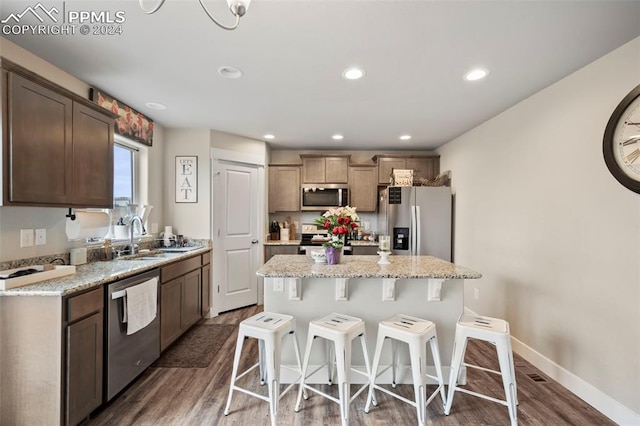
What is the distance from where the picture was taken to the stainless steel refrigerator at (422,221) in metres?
4.07

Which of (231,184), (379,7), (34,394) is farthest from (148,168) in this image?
(379,7)

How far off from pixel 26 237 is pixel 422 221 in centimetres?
407

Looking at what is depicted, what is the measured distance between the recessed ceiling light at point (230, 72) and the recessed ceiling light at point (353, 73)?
0.82 metres

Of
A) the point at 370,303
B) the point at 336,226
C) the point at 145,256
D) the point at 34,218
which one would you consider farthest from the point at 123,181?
the point at 370,303

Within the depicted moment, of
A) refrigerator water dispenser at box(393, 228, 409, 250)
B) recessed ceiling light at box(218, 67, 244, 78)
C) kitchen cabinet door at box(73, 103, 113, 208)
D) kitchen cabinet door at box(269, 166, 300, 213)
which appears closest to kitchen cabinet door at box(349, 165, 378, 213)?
refrigerator water dispenser at box(393, 228, 409, 250)

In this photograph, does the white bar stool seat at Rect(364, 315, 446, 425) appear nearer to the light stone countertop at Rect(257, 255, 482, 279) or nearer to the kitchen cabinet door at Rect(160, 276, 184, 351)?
the light stone countertop at Rect(257, 255, 482, 279)

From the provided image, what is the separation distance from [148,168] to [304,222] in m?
2.49

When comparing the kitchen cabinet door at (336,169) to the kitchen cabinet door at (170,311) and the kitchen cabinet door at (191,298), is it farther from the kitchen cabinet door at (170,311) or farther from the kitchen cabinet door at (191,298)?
the kitchen cabinet door at (170,311)

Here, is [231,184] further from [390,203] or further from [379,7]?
[379,7]

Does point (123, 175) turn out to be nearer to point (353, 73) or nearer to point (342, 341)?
point (353, 73)

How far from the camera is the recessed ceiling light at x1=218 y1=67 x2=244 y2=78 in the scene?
2227 millimetres

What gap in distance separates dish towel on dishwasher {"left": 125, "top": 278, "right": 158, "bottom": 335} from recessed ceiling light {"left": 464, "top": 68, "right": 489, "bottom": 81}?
308cm

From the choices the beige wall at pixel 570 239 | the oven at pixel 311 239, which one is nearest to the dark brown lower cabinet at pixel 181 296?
the oven at pixel 311 239

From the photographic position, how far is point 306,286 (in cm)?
234
